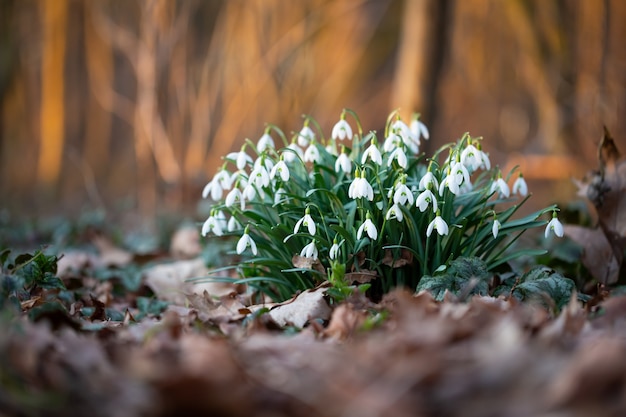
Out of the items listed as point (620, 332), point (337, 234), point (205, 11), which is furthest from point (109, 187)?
point (620, 332)

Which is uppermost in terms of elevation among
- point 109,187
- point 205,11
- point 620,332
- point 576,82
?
point 205,11

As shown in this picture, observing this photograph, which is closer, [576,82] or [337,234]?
[337,234]

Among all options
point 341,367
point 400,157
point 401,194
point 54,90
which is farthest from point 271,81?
point 341,367

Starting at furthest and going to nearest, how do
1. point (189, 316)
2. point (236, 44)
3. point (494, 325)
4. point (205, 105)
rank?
point (236, 44) → point (205, 105) → point (189, 316) → point (494, 325)

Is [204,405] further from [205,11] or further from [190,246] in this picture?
[205,11]

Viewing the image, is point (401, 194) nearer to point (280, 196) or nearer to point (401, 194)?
point (401, 194)

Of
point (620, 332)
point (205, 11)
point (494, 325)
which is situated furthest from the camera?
point (205, 11)

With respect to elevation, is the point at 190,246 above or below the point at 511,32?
below

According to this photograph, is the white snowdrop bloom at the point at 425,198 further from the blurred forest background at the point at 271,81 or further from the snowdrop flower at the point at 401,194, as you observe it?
the blurred forest background at the point at 271,81
